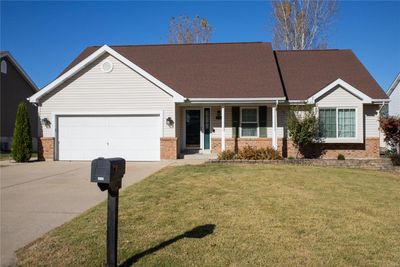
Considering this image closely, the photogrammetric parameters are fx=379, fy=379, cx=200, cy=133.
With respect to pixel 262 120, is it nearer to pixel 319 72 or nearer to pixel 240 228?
pixel 319 72

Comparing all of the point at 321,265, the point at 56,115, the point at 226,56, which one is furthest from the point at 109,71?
the point at 321,265

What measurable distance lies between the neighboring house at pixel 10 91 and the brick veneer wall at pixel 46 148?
9.18 metres

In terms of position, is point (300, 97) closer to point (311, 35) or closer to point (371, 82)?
point (371, 82)

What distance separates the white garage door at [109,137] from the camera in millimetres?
17594

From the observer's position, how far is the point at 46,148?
18.0 m

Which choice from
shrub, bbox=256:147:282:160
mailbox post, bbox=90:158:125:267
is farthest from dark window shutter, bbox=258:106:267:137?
mailbox post, bbox=90:158:125:267

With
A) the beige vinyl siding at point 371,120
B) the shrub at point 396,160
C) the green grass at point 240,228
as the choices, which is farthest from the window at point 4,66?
the shrub at point 396,160

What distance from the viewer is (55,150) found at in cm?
1800

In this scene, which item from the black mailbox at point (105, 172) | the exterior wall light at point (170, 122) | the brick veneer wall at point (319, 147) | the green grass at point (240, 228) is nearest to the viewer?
the black mailbox at point (105, 172)

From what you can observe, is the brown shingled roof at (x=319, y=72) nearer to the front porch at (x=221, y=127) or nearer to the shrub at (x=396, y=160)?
the front porch at (x=221, y=127)

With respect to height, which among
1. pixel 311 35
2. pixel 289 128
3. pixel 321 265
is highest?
pixel 311 35

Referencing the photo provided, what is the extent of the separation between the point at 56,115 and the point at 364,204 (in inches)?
573

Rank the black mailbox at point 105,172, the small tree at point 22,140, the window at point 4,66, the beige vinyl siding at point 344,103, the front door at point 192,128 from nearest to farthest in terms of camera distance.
A: the black mailbox at point 105,172
the small tree at point 22,140
the beige vinyl siding at point 344,103
the front door at point 192,128
the window at point 4,66

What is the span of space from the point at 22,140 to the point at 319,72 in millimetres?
15534
